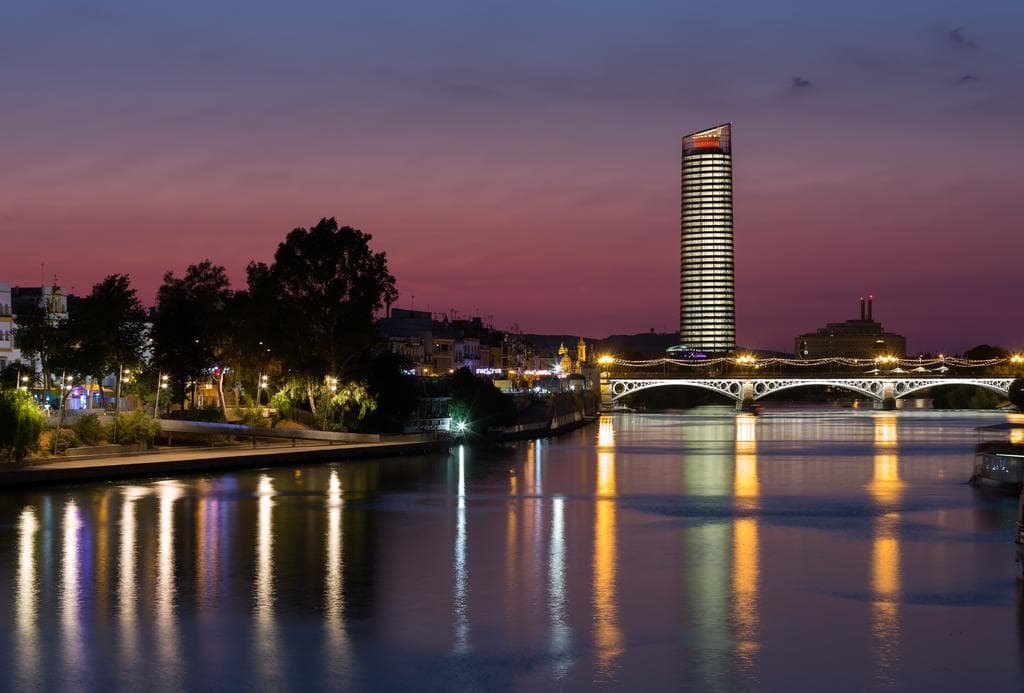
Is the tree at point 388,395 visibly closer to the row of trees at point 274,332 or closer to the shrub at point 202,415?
the row of trees at point 274,332

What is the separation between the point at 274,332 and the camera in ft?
247

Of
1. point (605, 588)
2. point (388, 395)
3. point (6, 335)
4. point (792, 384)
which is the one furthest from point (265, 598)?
point (792, 384)

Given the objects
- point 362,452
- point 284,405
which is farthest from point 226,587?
point 284,405

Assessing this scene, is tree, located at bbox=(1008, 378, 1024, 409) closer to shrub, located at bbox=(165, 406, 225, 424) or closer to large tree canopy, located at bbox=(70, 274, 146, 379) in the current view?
shrub, located at bbox=(165, 406, 225, 424)

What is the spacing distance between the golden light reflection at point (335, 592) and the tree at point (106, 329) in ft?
96.0

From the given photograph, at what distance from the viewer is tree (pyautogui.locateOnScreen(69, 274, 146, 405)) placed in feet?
218

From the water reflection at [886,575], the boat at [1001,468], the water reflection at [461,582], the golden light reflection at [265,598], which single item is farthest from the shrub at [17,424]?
the boat at [1001,468]

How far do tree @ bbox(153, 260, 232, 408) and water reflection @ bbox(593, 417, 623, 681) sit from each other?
3209 cm

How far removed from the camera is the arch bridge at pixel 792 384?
594 ft

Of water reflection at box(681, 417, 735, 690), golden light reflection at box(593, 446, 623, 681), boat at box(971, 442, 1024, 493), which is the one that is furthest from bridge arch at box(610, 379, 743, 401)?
golden light reflection at box(593, 446, 623, 681)

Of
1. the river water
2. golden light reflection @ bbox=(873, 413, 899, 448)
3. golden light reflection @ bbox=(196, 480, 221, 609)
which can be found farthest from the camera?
golden light reflection @ bbox=(873, 413, 899, 448)

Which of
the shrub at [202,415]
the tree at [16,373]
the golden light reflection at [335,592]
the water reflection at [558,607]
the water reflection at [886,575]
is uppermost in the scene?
the tree at [16,373]

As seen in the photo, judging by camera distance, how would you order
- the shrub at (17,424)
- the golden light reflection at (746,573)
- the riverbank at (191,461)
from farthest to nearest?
the shrub at (17,424) → the riverbank at (191,461) → the golden light reflection at (746,573)

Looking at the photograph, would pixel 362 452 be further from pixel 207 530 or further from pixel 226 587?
pixel 226 587
